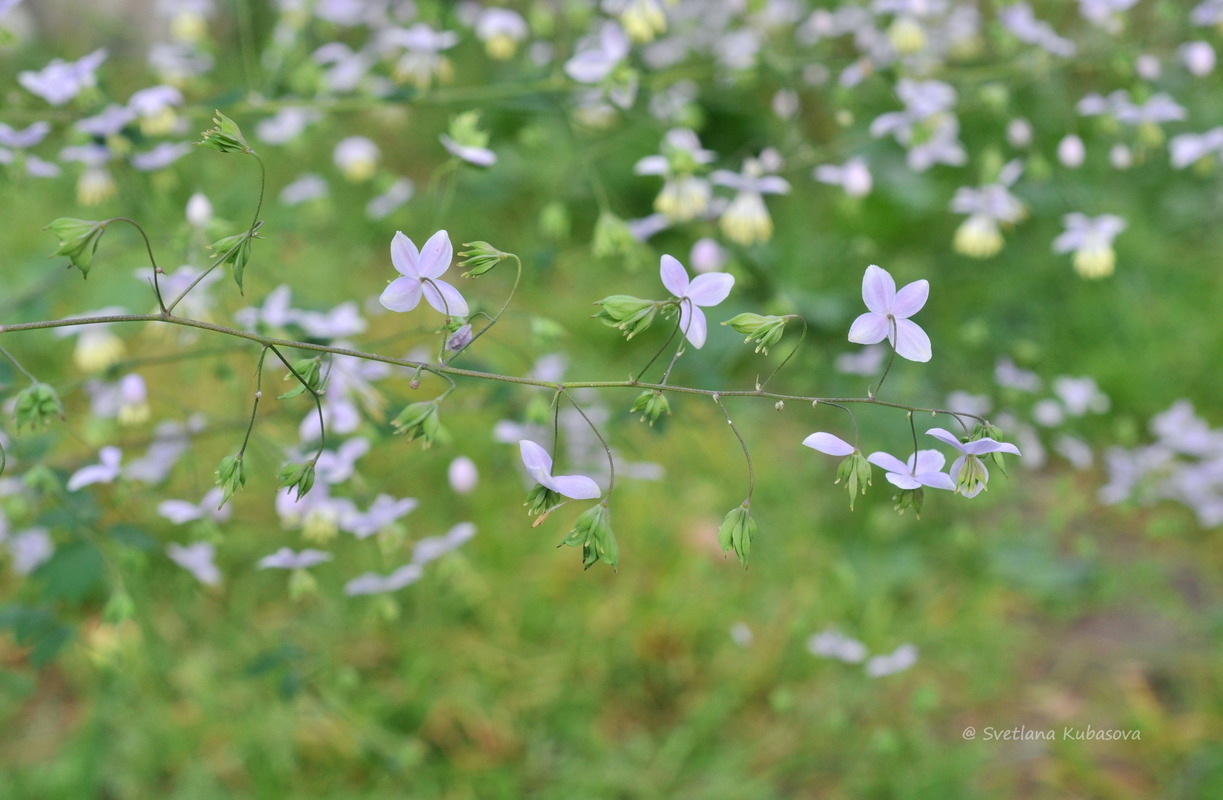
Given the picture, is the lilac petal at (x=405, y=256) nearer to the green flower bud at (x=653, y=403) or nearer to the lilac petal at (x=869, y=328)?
the green flower bud at (x=653, y=403)

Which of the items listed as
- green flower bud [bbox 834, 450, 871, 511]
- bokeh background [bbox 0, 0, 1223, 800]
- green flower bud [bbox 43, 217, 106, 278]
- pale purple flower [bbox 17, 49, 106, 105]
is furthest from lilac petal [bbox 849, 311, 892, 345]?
pale purple flower [bbox 17, 49, 106, 105]

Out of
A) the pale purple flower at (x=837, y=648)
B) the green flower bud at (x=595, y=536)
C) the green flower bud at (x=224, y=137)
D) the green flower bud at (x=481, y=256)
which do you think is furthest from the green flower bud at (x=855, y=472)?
the pale purple flower at (x=837, y=648)

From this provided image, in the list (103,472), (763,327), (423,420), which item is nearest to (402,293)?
(423,420)

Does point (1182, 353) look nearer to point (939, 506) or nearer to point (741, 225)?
point (939, 506)

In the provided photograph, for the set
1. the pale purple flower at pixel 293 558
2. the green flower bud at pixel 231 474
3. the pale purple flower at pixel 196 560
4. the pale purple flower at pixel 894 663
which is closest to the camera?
the green flower bud at pixel 231 474

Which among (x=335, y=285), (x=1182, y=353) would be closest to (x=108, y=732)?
(x=335, y=285)

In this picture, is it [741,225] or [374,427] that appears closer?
[374,427]

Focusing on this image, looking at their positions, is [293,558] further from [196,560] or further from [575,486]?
[575,486]
